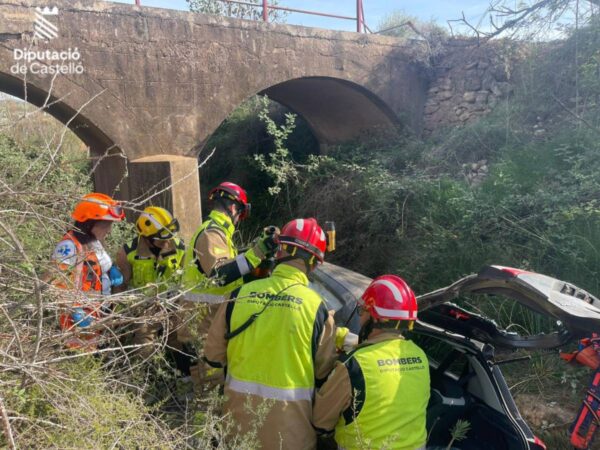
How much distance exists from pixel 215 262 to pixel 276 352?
117 centimetres

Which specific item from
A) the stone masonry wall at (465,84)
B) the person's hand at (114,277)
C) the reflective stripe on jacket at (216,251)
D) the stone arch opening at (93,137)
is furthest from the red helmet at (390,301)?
the stone masonry wall at (465,84)

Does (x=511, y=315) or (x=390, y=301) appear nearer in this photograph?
(x=390, y=301)

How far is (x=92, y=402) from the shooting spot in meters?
2.32

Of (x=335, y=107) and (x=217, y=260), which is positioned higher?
(x=335, y=107)

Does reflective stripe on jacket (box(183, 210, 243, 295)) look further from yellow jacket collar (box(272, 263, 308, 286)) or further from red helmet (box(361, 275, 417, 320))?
red helmet (box(361, 275, 417, 320))

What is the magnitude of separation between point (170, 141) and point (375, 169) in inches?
138

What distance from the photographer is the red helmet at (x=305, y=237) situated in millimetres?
2887

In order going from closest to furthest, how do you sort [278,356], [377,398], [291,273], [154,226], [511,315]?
[377,398]
[278,356]
[291,273]
[154,226]
[511,315]

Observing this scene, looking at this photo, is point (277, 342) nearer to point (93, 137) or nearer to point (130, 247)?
point (130, 247)

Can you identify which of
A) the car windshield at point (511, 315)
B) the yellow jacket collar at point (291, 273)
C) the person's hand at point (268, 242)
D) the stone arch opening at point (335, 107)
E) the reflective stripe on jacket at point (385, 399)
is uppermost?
the stone arch opening at point (335, 107)

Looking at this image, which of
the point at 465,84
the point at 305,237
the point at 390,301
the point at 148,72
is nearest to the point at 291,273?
the point at 305,237

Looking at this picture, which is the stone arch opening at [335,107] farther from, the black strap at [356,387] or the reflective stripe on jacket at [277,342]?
the black strap at [356,387]

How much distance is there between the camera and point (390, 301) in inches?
104

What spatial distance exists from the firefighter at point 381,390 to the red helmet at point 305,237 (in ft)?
1.60
